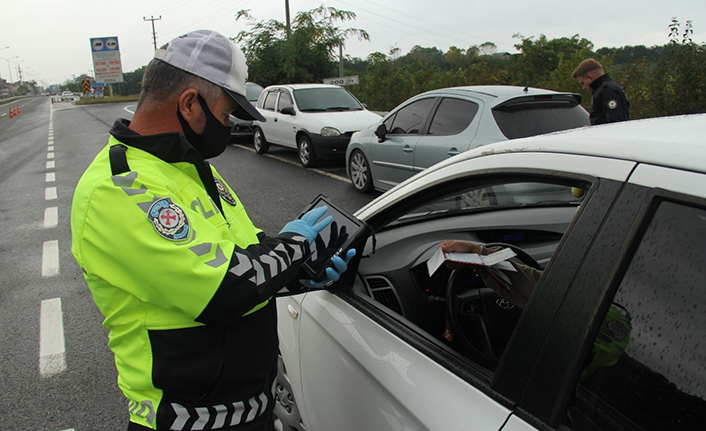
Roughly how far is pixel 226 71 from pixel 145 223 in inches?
20.9

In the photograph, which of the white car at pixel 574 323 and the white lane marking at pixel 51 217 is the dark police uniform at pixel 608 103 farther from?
the white lane marking at pixel 51 217

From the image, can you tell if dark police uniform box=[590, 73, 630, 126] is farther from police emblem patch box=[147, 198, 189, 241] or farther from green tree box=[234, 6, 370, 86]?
green tree box=[234, 6, 370, 86]

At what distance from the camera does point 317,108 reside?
34.5ft

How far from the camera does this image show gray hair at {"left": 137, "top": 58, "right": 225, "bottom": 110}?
1.44 m

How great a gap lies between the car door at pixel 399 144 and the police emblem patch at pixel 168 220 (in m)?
5.26

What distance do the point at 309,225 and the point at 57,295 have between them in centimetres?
392

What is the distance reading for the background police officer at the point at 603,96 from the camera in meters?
5.89

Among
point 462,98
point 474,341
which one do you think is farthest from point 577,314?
point 462,98

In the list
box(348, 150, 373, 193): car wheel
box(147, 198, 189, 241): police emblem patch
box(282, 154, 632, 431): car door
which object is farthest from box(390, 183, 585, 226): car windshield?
box(348, 150, 373, 193): car wheel

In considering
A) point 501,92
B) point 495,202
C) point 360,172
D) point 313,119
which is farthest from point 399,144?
point 495,202

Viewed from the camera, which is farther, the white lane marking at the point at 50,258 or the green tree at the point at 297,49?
the green tree at the point at 297,49

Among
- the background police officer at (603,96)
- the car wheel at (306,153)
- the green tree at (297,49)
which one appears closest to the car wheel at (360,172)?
the car wheel at (306,153)

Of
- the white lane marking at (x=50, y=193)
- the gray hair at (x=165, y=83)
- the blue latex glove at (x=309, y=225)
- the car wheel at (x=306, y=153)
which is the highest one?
the gray hair at (x=165, y=83)

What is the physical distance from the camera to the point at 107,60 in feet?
190
